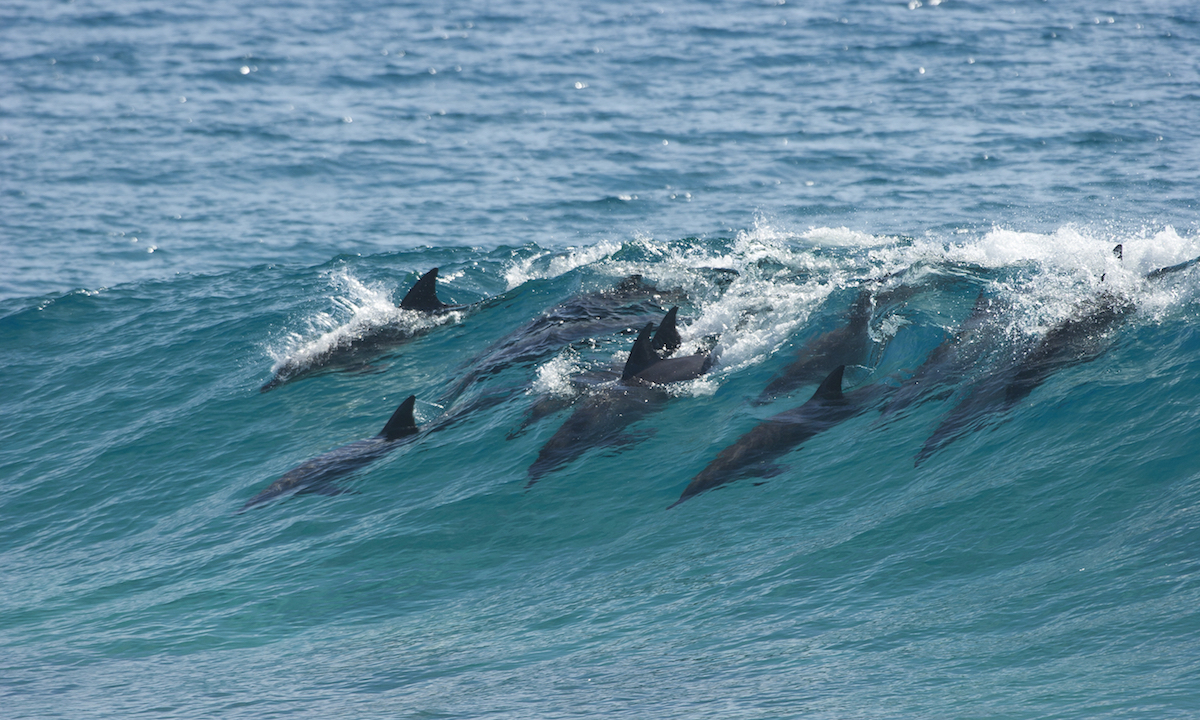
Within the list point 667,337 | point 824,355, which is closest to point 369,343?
point 667,337

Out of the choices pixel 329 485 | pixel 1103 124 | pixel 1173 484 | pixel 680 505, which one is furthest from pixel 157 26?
pixel 1173 484

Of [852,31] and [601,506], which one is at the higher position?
[852,31]

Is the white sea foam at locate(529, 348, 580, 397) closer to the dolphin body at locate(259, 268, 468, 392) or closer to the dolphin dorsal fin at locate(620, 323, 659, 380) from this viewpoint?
the dolphin dorsal fin at locate(620, 323, 659, 380)

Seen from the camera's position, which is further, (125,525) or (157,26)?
(157,26)

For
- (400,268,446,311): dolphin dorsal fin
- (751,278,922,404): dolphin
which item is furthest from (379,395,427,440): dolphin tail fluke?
(400,268,446,311): dolphin dorsal fin

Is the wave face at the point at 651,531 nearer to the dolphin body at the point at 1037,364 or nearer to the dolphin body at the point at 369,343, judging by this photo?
the dolphin body at the point at 1037,364

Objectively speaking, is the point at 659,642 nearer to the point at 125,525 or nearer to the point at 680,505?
the point at 680,505

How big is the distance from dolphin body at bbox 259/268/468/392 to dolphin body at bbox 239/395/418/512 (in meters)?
2.90

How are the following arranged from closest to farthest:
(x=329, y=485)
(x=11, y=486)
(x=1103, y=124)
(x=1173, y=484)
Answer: (x=1173, y=484) → (x=329, y=485) → (x=11, y=486) → (x=1103, y=124)

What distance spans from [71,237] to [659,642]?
836 inches

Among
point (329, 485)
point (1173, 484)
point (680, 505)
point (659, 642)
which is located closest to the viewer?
point (659, 642)

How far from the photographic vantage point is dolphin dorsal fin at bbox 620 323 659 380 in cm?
1376

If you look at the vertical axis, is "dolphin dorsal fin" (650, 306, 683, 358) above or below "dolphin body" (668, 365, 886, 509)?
above

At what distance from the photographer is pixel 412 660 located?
961 cm
